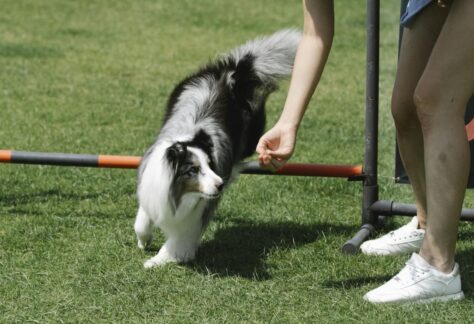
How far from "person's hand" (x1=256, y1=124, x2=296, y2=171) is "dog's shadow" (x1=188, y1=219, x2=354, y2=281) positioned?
888mm

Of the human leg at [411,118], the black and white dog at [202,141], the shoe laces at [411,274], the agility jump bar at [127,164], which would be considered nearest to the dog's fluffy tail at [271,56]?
the black and white dog at [202,141]

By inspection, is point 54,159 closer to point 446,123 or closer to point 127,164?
point 127,164

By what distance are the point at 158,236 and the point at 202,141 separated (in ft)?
2.36

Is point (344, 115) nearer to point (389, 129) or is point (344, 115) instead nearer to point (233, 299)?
point (389, 129)

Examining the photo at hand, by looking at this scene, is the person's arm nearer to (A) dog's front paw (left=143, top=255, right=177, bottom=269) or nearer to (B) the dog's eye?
(B) the dog's eye

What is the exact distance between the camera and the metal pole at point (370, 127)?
4543mm

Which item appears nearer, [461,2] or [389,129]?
[461,2]

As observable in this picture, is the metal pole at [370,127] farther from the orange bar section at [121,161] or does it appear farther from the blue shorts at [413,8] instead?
the orange bar section at [121,161]

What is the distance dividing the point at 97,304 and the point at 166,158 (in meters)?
0.91

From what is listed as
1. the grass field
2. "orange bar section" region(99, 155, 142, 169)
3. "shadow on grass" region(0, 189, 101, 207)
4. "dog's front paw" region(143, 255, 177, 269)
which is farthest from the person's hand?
"shadow on grass" region(0, 189, 101, 207)

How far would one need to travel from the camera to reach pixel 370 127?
473cm

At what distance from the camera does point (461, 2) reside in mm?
3309

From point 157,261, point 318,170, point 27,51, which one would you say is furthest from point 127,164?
point 27,51

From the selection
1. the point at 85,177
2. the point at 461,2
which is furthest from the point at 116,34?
the point at 461,2
